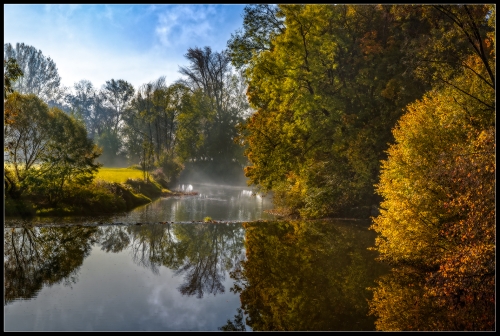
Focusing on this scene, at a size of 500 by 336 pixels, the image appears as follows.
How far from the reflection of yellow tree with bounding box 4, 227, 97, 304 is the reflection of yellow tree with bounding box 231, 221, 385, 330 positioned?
4.64 meters

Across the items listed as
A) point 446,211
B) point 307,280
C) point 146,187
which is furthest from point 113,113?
point 446,211

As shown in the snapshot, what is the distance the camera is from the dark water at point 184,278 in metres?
7.55

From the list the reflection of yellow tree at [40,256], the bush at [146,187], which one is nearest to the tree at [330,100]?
the reflection of yellow tree at [40,256]

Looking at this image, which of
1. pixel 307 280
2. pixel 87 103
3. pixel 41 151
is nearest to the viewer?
pixel 307 280

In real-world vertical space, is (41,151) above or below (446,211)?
above

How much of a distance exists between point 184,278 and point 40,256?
4729mm

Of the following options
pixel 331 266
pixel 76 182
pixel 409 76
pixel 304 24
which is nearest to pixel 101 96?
pixel 76 182

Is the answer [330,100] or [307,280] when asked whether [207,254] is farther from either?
[330,100]

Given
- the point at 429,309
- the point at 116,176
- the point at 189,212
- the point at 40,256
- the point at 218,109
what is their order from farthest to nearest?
the point at 218,109, the point at 116,176, the point at 189,212, the point at 40,256, the point at 429,309

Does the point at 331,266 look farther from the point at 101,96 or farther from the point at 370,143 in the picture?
the point at 101,96

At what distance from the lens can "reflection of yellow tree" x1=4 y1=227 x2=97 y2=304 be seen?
9328 mm

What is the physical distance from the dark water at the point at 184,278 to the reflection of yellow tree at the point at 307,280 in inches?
1.0

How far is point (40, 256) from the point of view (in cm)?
1195

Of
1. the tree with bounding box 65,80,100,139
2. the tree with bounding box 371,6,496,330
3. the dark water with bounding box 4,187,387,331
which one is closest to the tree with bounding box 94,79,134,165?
the tree with bounding box 65,80,100,139
